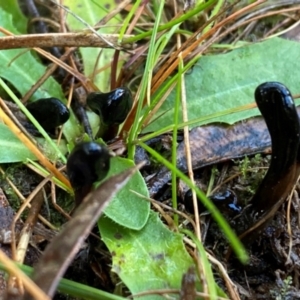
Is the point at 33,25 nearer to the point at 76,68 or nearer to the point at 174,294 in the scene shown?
the point at 76,68

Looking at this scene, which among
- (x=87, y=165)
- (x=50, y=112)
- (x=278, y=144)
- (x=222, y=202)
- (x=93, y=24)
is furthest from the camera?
(x=93, y=24)

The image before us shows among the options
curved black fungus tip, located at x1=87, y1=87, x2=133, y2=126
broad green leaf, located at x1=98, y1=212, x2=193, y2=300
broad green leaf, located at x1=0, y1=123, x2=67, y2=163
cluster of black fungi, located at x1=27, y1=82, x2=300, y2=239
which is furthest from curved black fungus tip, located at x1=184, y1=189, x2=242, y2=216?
broad green leaf, located at x1=0, y1=123, x2=67, y2=163

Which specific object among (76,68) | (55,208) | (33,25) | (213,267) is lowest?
(213,267)

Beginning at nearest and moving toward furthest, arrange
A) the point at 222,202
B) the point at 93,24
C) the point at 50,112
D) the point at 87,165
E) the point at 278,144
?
the point at 87,165, the point at 278,144, the point at 222,202, the point at 50,112, the point at 93,24

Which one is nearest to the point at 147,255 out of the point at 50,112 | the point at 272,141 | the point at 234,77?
the point at 272,141

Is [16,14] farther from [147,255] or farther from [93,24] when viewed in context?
[147,255]

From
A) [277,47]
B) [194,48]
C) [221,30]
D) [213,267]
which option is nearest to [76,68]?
[194,48]

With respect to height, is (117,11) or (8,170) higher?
(117,11)

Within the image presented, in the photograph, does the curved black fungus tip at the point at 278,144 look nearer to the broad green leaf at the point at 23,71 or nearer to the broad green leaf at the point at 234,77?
the broad green leaf at the point at 234,77
